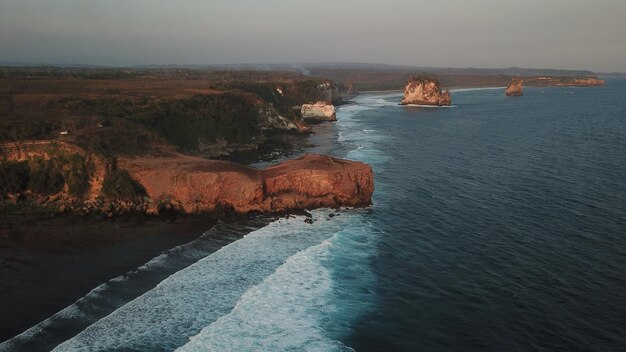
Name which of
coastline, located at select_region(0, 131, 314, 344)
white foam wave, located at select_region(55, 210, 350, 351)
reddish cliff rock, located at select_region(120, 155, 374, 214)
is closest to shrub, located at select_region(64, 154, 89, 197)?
coastline, located at select_region(0, 131, 314, 344)

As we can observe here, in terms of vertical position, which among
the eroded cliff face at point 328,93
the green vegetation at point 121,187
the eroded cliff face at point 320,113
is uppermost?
the eroded cliff face at point 328,93

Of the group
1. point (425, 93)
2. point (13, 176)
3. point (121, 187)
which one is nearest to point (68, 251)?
point (121, 187)

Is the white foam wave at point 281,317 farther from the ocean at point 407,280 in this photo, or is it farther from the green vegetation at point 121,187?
the green vegetation at point 121,187

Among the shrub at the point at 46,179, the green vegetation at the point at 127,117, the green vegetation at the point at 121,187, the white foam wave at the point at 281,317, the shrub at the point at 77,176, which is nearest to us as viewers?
the white foam wave at the point at 281,317

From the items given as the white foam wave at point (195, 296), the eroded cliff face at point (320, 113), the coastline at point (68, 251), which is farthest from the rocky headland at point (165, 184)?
the eroded cliff face at point (320, 113)

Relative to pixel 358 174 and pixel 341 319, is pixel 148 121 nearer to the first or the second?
pixel 358 174

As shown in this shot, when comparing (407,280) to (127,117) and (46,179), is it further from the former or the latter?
(127,117)

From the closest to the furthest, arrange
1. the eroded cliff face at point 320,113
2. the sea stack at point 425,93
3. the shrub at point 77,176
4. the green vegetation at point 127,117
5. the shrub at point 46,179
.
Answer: the shrub at point 77,176 → the shrub at point 46,179 → the green vegetation at point 127,117 → the eroded cliff face at point 320,113 → the sea stack at point 425,93
